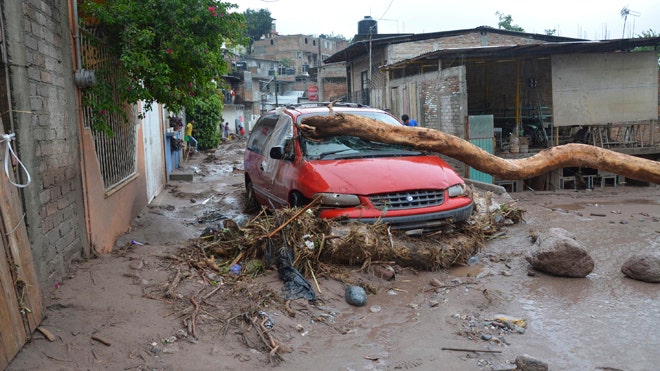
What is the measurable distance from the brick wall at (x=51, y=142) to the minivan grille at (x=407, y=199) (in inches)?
117

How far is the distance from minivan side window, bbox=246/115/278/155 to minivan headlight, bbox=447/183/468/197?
3162mm

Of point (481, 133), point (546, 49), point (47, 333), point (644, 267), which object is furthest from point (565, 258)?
point (546, 49)

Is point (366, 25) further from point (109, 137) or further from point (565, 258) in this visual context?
point (565, 258)

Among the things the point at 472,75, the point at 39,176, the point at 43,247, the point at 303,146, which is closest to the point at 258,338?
the point at 43,247

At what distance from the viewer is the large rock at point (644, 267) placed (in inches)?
200

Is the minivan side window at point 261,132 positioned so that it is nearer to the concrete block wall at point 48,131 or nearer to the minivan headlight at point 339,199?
the minivan headlight at point 339,199

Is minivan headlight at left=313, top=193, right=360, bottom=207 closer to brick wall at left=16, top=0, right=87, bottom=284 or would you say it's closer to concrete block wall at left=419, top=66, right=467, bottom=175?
brick wall at left=16, top=0, right=87, bottom=284

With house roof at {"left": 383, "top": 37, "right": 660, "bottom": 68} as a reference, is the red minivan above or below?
below

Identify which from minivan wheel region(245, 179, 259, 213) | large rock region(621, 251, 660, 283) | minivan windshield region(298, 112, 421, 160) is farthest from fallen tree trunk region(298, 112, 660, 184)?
minivan wheel region(245, 179, 259, 213)

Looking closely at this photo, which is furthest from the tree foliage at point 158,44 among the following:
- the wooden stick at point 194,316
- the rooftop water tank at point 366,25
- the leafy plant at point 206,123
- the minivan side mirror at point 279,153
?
the rooftop water tank at point 366,25

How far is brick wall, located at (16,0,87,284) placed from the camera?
3932 millimetres

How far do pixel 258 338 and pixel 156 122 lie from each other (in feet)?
30.0

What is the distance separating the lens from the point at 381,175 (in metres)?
5.63

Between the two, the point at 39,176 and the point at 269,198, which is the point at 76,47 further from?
the point at 269,198
